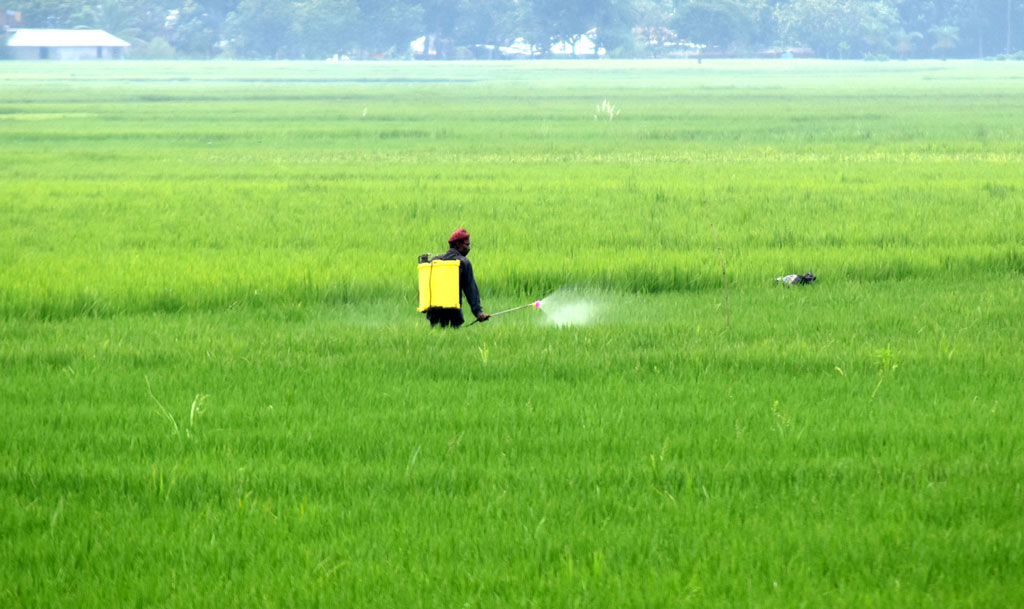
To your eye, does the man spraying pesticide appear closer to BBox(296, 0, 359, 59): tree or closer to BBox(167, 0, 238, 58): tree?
BBox(296, 0, 359, 59): tree

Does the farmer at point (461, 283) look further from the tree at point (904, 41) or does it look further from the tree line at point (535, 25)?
the tree at point (904, 41)

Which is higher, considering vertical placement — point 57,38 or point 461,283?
point 57,38

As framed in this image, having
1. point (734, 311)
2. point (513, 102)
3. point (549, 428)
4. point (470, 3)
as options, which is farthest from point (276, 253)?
point (470, 3)

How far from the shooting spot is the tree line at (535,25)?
123562 mm

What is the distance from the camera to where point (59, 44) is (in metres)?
119

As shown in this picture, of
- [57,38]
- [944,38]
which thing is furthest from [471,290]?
[944,38]

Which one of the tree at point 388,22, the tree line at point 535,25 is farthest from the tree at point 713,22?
the tree at point 388,22

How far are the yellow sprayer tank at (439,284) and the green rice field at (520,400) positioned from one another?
0.28m

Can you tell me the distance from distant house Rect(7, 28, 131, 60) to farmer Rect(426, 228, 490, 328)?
120 m

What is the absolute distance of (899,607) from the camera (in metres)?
4.22

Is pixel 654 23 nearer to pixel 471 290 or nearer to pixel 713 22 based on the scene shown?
pixel 713 22

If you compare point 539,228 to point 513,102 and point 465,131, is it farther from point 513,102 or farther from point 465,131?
point 513,102

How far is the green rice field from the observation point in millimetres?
4637

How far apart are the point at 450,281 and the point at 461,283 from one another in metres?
0.13
